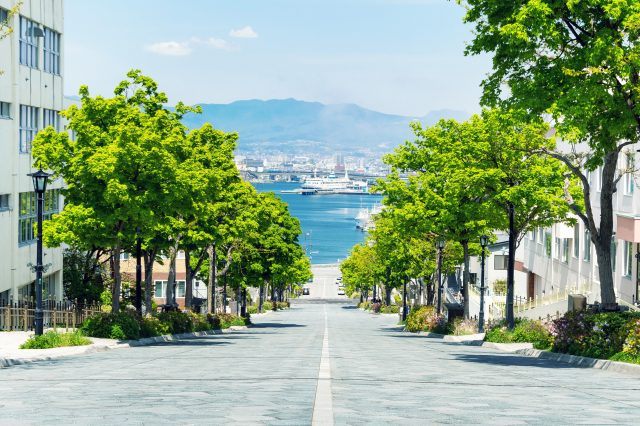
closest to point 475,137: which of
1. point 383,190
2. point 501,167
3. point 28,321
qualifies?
point 501,167

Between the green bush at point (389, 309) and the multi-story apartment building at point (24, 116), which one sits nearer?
the multi-story apartment building at point (24, 116)

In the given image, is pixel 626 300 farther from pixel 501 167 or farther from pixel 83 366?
pixel 83 366

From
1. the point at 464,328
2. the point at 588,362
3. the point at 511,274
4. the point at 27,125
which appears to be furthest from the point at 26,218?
the point at 588,362

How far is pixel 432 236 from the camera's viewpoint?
176 ft

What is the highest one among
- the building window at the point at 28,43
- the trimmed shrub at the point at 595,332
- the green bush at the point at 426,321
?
the building window at the point at 28,43

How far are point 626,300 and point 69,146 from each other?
27731mm

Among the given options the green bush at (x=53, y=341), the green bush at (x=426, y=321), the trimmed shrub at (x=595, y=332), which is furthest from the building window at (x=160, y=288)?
the trimmed shrub at (x=595, y=332)

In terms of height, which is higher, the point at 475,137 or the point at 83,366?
the point at 475,137

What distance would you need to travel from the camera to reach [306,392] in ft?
46.9

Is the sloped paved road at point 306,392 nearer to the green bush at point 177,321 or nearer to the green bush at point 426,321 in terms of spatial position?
the green bush at point 177,321

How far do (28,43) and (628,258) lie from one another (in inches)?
1304

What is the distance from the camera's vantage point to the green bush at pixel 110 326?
33188mm

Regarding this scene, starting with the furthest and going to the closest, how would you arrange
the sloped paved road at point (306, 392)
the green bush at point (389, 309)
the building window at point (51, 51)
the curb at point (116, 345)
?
the green bush at point (389, 309) < the building window at point (51, 51) < the curb at point (116, 345) < the sloped paved road at point (306, 392)

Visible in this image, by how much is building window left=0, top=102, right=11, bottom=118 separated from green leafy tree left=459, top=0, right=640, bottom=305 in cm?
2907
